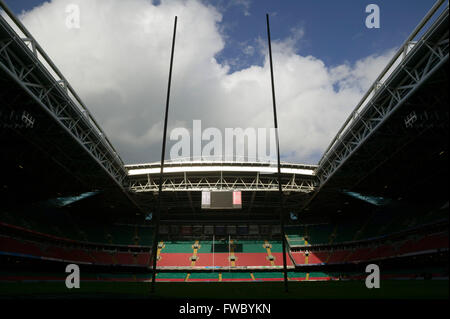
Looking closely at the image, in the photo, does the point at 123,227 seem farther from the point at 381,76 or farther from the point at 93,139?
the point at 381,76

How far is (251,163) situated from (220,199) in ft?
20.3

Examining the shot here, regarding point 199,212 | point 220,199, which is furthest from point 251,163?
point 199,212

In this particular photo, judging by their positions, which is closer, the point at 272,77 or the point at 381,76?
the point at 272,77

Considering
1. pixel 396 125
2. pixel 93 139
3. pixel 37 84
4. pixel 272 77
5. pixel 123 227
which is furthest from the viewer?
pixel 123 227

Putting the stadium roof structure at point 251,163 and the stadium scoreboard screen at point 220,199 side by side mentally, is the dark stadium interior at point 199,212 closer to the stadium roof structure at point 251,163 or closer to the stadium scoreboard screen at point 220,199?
the stadium roof structure at point 251,163

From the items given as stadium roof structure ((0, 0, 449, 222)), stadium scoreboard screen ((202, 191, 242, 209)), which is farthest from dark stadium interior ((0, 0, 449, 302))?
stadium scoreboard screen ((202, 191, 242, 209))

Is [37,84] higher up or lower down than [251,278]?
higher up

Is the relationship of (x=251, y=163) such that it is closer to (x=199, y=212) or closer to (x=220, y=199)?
(x=220, y=199)

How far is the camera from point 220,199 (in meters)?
33.0

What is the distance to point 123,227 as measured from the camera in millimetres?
49906

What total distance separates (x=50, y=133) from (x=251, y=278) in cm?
3397

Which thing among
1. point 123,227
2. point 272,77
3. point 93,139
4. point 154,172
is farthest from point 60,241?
point 272,77
